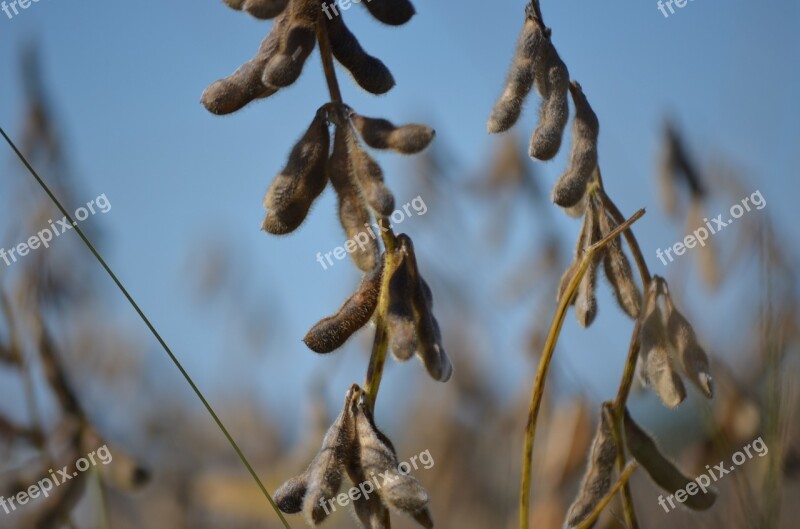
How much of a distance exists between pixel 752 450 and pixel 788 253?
54 cm

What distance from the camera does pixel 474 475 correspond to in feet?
11.5

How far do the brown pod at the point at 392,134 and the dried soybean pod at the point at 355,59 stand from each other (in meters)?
0.06

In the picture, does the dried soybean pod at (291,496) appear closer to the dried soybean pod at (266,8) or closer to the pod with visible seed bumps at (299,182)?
the pod with visible seed bumps at (299,182)

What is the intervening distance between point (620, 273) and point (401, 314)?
0.39 meters

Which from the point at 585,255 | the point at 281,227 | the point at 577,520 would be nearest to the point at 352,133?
the point at 281,227

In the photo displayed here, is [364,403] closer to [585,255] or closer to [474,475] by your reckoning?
[585,255]

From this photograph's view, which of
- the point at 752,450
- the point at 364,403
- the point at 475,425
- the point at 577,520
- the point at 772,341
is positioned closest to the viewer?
the point at 364,403

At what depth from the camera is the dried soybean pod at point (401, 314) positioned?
4.06 feet

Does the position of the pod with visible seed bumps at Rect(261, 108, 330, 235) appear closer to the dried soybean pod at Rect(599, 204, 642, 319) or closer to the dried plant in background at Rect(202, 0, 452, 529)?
the dried plant in background at Rect(202, 0, 452, 529)

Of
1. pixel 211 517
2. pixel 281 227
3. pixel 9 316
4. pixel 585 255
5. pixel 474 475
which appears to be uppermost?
pixel 9 316

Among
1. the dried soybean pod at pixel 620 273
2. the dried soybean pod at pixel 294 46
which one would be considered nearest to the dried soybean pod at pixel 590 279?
the dried soybean pod at pixel 620 273

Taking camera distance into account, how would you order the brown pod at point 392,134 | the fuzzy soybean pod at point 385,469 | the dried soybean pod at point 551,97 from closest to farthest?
1. the fuzzy soybean pod at point 385,469
2. the brown pod at point 392,134
3. the dried soybean pod at point 551,97

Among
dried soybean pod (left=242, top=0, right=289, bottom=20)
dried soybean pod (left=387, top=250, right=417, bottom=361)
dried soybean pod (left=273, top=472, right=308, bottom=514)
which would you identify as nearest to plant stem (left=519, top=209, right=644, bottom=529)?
dried soybean pod (left=387, top=250, right=417, bottom=361)

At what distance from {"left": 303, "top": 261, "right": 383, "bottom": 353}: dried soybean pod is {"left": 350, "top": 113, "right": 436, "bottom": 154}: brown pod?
6.8 inches
